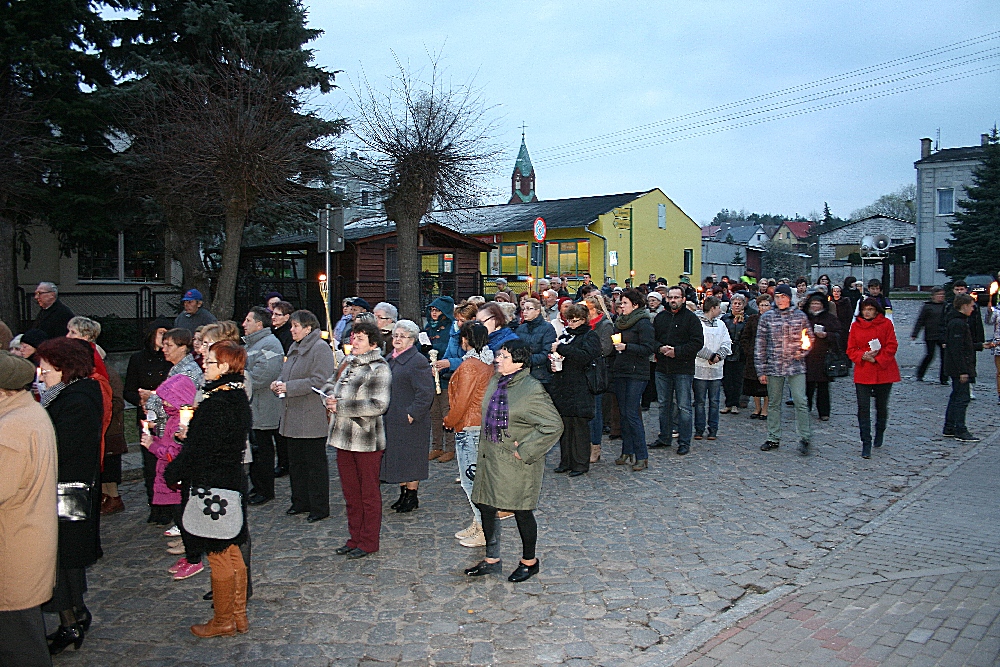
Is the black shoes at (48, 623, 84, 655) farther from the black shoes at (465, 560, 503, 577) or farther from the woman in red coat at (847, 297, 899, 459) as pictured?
the woman in red coat at (847, 297, 899, 459)

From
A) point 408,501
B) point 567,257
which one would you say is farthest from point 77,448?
point 567,257

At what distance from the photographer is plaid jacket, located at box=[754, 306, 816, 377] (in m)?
9.44

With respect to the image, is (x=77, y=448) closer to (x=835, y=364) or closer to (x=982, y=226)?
(x=835, y=364)

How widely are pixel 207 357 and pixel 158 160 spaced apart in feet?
41.1

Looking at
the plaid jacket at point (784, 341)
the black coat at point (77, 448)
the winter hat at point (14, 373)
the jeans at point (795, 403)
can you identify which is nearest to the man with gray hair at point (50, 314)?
the black coat at point (77, 448)

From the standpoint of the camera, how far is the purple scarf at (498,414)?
544 centimetres

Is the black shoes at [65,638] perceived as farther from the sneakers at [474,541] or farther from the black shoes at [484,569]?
the sneakers at [474,541]

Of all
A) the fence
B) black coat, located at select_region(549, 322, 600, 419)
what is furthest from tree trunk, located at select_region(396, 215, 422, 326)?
black coat, located at select_region(549, 322, 600, 419)

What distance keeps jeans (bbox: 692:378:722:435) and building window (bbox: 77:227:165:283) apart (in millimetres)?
17049

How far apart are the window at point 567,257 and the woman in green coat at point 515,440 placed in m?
36.1

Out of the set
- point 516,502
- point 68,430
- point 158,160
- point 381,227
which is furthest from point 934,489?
point 381,227

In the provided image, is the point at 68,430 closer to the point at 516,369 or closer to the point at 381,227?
the point at 516,369

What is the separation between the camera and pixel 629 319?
9195mm

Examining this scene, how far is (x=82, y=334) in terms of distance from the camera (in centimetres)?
664
